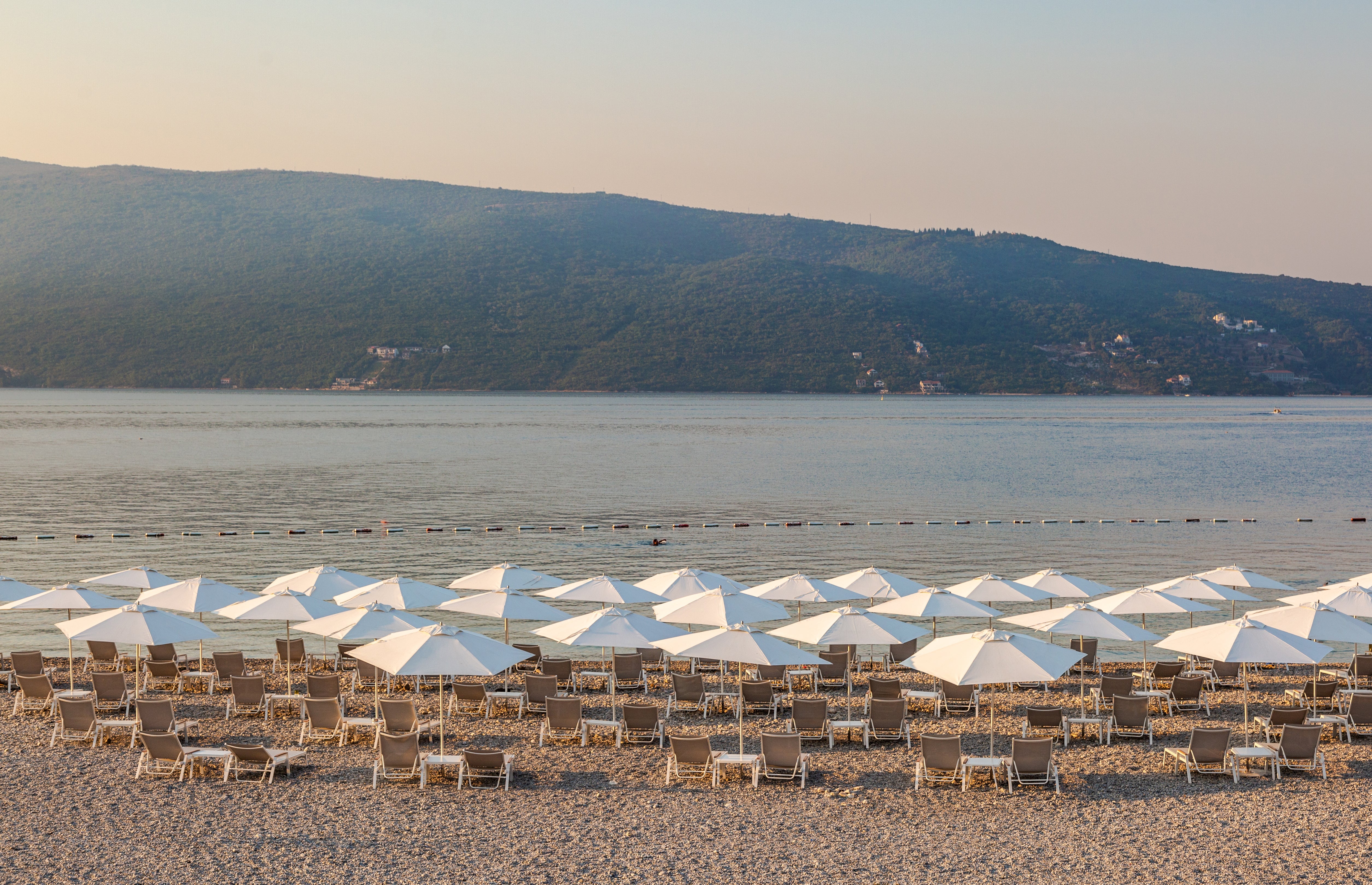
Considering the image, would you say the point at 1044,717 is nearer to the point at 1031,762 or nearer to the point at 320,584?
the point at 1031,762

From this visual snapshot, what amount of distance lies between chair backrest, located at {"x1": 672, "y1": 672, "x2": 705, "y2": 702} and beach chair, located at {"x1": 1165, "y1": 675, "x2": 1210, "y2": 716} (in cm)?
584

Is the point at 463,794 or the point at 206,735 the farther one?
the point at 206,735

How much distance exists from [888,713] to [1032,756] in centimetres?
206

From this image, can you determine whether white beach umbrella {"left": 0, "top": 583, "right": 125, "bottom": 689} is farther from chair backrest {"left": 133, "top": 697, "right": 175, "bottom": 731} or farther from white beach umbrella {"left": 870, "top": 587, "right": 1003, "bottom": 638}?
white beach umbrella {"left": 870, "top": 587, "right": 1003, "bottom": 638}

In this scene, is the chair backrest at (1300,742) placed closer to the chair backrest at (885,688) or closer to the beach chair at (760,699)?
the chair backrest at (885,688)

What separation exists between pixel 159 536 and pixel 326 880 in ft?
101

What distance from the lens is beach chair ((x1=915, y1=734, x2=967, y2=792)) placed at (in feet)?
37.3

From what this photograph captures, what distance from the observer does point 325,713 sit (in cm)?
1301

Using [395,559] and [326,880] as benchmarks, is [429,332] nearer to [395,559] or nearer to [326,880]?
[395,559]

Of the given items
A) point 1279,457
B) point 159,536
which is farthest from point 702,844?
point 1279,457

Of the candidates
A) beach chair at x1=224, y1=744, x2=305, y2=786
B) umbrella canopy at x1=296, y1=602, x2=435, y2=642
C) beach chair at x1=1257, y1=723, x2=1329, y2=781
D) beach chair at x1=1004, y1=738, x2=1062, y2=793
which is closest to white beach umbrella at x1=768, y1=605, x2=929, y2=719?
beach chair at x1=1004, y1=738, x2=1062, y2=793

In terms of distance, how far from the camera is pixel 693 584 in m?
17.4

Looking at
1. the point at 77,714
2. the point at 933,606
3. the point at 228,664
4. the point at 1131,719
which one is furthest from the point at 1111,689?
the point at 77,714

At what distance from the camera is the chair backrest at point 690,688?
1484 cm
